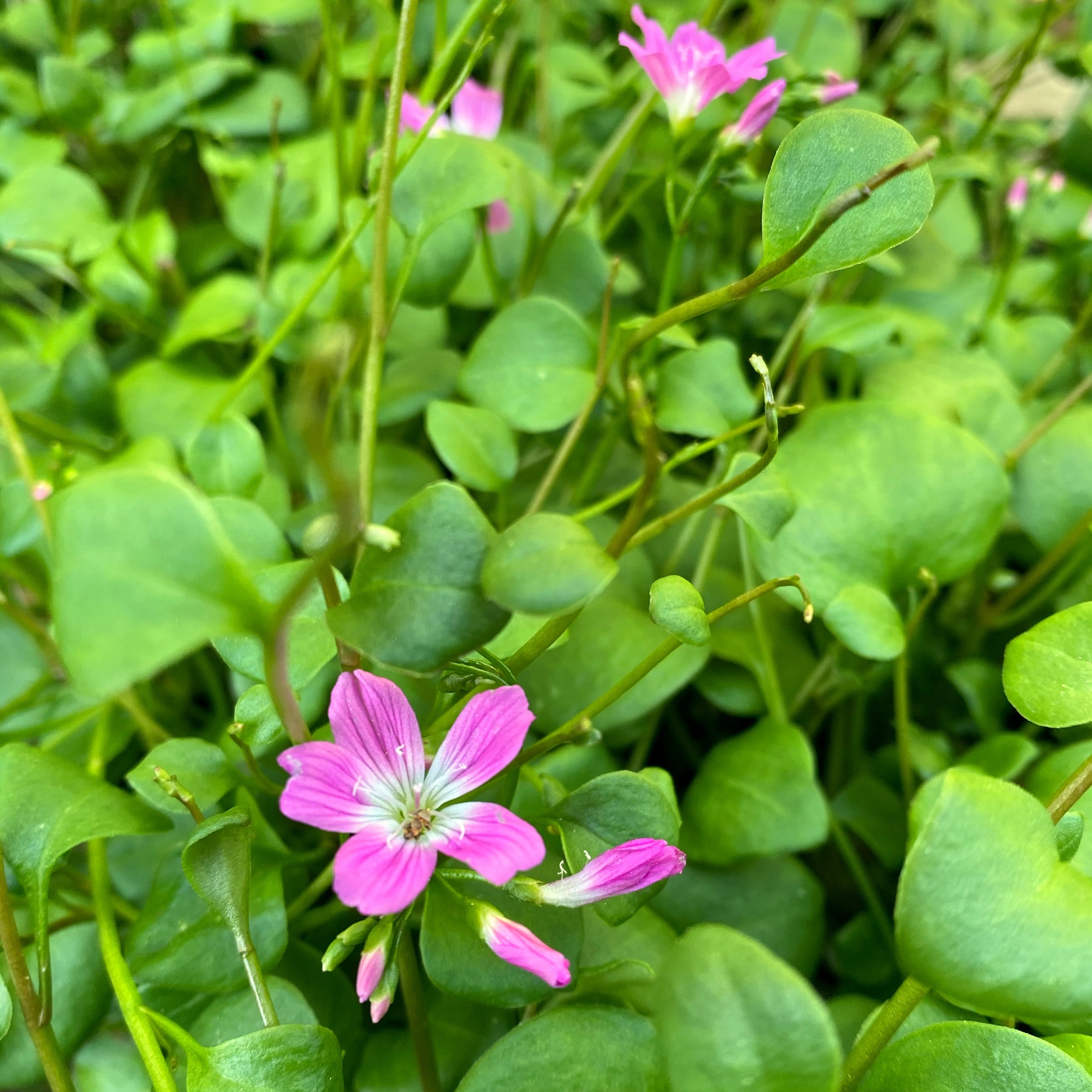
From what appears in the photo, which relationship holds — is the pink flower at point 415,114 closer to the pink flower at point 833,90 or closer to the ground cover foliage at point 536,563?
the ground cover foliage at point 536,563

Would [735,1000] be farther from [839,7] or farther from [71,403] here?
[839,7]

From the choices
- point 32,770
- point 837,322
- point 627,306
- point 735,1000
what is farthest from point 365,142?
point 735,1000

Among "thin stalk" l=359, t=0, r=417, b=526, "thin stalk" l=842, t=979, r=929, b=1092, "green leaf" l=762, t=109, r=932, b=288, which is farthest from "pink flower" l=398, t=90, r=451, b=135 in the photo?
"thin stalk" l=842, t=979, r=929, b=1092

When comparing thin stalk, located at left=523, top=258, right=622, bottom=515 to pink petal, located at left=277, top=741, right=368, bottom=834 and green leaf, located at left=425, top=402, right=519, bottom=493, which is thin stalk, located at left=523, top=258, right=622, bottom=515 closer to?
green leaf, located at left=425, top=402, right=519, bottom=493

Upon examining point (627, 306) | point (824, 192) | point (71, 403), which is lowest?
point (71, 403)

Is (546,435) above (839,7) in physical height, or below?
below

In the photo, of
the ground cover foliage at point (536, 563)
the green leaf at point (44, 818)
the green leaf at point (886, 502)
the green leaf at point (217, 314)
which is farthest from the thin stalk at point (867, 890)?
the green leaf at point (217, 314)

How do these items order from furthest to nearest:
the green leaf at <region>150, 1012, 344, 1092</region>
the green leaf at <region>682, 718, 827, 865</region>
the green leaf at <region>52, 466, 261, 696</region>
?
the green leaf at <region>682, 718, 827, 865</region> → the green leaf at <region>150, 1012, 344, 1092</region> → the green leaf at <region>52, 466, 261, 696</region>
